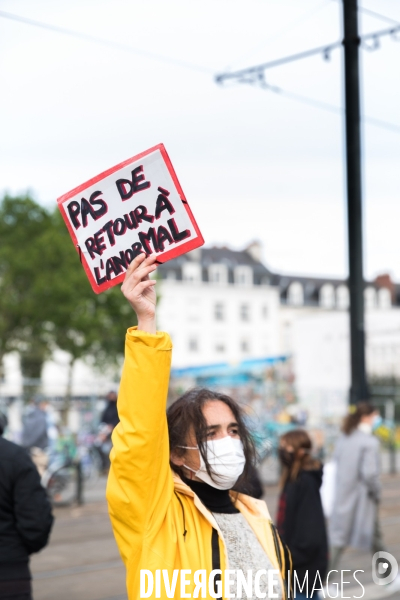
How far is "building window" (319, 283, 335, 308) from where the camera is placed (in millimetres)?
84188

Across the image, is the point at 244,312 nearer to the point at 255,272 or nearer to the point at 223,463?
the point at 255,272

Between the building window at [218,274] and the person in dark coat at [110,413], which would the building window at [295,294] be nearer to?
the building window at [218,274]

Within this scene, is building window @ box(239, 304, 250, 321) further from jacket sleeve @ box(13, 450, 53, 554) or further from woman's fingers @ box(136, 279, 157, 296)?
woman's fingers @ box(136, 279, 157, 296)

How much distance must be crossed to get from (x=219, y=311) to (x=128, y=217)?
234ft

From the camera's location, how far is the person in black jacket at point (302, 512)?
16.7 ft

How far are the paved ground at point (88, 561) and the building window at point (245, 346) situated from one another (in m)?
60.3

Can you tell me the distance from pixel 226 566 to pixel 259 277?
75.7 meters

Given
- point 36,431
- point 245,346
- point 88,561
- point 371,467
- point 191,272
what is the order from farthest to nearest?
1. point 245,346
2. point 191,272
3. point 36,431
4. point 88,561
5. point 371,467

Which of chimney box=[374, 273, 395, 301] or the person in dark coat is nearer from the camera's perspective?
the person in dark coat

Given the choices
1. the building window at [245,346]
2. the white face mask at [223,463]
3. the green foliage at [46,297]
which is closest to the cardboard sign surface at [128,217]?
the white face mask at [223,463]

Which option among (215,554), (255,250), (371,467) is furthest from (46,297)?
(215,554)

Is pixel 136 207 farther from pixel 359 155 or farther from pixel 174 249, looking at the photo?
pixel 359 155

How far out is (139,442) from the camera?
7.75 feet

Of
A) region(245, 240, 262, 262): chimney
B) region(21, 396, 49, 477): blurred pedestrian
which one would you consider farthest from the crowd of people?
region(245, 240, 262, 262): chimney
